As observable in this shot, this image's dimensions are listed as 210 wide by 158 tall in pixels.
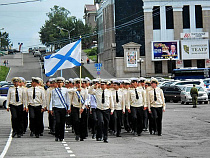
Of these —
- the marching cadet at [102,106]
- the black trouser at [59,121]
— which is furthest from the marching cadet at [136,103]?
the black trouser at [59,121]

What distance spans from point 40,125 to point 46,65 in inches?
94.1

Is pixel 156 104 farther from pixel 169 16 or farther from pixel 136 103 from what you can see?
pixel 169 16

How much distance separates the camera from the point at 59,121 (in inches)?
632

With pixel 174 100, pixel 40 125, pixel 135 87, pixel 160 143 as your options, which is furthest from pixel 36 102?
pixel 174 100

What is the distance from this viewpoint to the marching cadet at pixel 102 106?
16.0 metres

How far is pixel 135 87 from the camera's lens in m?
18.5

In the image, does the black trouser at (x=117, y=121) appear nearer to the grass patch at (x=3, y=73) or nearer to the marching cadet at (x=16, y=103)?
the marching cadet at (x=16, y=103)

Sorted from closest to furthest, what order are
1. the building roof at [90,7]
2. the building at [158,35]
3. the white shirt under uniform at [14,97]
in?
the white shirt under uniform at [14,97], the building at [158,35], the building roof at [90,7]

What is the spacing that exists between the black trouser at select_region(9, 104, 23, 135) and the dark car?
84.6 ft

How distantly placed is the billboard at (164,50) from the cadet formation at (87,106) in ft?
197

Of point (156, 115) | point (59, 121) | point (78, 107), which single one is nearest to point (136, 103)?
point (156, 115)

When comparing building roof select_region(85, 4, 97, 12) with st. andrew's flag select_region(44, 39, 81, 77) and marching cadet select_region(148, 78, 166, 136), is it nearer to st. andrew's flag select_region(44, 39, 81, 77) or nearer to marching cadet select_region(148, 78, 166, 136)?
st. andrew's flag select_region(44, 39, 81, 77)

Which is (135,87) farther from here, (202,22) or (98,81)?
(202,22)

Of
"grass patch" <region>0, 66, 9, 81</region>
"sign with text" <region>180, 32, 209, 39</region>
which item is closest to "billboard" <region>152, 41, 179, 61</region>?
"sign with text" <region>180, 32, 209, 39</region>
